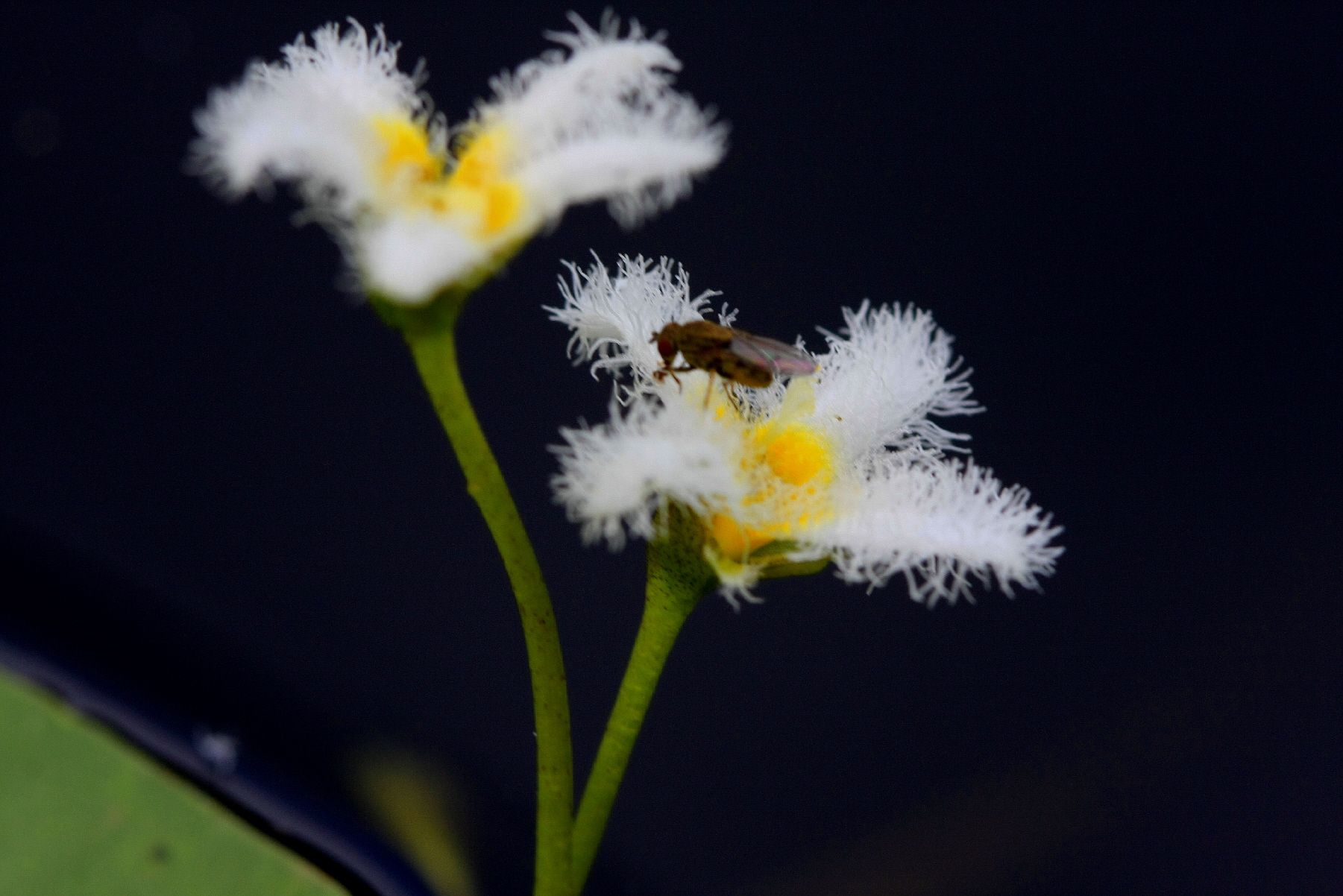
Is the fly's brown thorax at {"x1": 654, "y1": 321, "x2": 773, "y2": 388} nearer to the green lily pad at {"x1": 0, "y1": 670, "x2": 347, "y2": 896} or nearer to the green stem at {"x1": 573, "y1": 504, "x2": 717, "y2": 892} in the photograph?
the green stem at {"x1": 573, "y1": 504, "x2": 717, "y2": 892}

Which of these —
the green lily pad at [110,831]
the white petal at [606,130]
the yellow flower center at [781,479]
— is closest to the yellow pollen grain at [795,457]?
the yellow flower center at [781,479]

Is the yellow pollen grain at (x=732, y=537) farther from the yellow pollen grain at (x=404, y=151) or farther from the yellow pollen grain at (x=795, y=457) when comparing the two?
the yellow pollen grain at (x=404, y=151)

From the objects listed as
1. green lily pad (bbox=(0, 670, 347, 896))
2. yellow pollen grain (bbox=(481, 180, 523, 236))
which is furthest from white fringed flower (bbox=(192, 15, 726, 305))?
green lily pad (bbox=(0, 670, 347, 896))

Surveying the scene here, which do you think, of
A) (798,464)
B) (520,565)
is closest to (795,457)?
(798,464)

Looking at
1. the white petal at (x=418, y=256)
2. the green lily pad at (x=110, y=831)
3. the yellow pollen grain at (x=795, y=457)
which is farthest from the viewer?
the green lily pad at (x=110, y=831)

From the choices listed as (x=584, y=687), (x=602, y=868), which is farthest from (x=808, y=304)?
(x=602, y=868)

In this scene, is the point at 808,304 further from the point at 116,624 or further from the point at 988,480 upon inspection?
the point at 116,624
